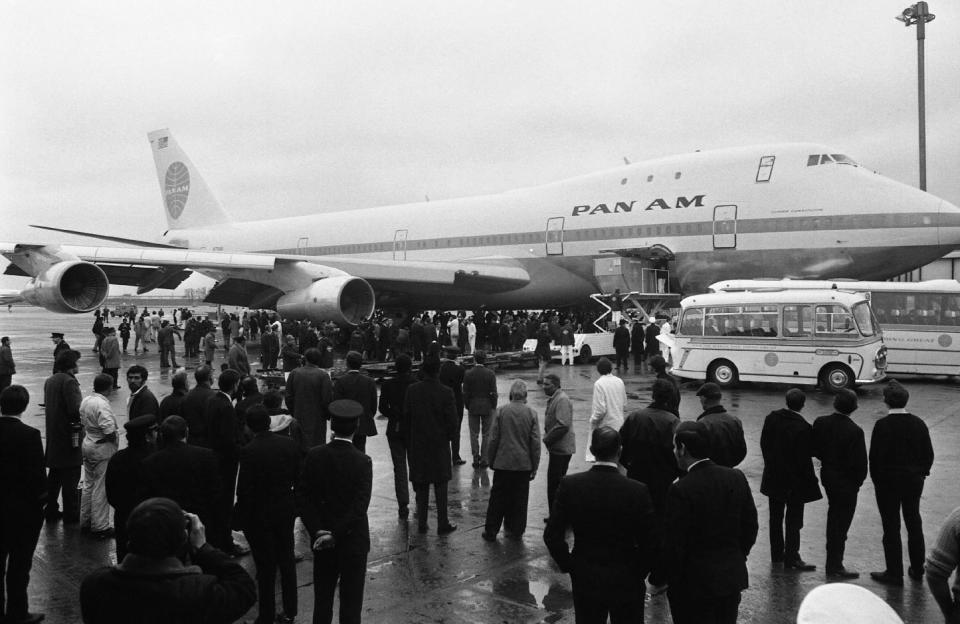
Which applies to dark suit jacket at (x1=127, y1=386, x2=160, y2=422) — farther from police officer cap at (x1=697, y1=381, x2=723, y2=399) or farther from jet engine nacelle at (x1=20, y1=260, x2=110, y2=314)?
jet engine nacelle at (x1=20, y1=260, x2=110, y2=314)

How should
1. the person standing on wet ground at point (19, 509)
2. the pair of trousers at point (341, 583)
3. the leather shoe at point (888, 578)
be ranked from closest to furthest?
the pair of trousers at point (341, 583) → the person standing on wet ground at point (19, 509) → the leather shoe at point (888, 578)

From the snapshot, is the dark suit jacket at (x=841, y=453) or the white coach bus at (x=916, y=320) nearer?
the dark suit jacket at (x=841, y=453)

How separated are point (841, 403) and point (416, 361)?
44.4 feet

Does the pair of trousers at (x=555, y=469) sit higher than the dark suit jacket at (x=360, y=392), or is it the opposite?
the dark suit jacket at (x=360, y=392)

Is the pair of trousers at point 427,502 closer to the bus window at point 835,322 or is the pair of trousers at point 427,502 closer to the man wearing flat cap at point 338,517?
the man wearing flat cap at point 338,517

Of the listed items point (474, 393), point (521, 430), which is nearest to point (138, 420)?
point (521, 430)

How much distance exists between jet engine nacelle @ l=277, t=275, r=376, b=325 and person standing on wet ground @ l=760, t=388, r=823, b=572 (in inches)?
514

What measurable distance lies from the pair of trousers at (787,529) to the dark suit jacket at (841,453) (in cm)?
30

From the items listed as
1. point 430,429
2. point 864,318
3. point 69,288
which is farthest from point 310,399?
point 69,288

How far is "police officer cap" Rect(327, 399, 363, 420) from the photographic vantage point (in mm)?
4348

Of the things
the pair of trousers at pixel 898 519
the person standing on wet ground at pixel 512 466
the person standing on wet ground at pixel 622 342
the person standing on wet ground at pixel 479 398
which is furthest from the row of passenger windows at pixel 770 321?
the person standing on wet ground at pixel 512 466

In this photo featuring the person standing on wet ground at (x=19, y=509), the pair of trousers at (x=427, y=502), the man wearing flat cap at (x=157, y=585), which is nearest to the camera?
the man wearing flat cap at (x=157, y=585)

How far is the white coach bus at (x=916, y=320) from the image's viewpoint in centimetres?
1512

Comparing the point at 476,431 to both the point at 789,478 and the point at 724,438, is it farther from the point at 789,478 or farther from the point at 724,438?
the point at 789,478
